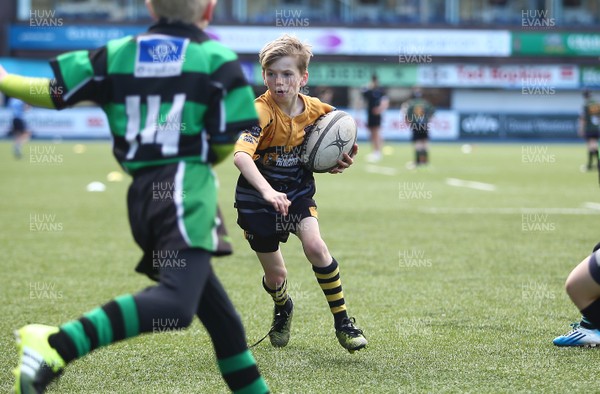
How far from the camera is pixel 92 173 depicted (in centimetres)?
2042

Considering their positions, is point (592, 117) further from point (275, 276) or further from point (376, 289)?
point (275, 276)

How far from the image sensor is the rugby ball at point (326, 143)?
4984mm

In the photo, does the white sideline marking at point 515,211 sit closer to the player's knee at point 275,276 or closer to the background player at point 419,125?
the player's knee at point 275,276

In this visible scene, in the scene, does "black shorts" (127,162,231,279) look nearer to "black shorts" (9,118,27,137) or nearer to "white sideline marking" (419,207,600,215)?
"white sideline marking" (419,207,600,215)

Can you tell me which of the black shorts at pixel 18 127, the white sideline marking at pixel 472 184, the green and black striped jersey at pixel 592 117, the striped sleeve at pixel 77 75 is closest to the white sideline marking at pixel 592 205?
the white sideline marking at pixel 472 184

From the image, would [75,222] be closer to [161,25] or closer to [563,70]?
[161,25]

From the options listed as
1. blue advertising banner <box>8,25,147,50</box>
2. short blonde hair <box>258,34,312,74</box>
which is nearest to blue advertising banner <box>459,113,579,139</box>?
blue advertising banner <box>8,25,147,50</box>

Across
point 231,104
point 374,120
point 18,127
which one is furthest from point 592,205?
point 18,127

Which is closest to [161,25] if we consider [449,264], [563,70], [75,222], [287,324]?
[287,324]

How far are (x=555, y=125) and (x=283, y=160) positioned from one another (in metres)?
38.0

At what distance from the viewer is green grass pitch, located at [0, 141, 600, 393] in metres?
4.50

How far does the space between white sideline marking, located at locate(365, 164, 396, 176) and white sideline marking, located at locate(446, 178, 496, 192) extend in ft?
8.48

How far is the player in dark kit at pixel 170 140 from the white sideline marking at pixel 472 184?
13.6 meters

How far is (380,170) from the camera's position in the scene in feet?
73.3
